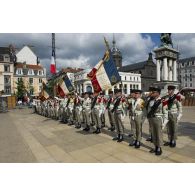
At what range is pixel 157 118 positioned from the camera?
5.95m

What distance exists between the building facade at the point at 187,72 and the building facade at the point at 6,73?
69.9 m

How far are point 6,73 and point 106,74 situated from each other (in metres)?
49.5

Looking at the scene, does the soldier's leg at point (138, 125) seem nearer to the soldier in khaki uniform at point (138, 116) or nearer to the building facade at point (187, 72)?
the soldier in khaki uniform at point (138, 116)

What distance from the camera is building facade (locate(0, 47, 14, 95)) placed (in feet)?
166

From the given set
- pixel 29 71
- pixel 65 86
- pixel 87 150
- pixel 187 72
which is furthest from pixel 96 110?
pixel 187 72

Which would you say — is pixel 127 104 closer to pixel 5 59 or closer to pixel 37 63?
pixel 5 59

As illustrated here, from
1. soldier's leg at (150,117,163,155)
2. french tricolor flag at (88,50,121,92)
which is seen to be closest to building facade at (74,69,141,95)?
french tricolor flag at (88,50,121,92)

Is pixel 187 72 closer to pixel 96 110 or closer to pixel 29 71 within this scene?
pixel 29 71

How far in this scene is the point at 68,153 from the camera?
6.33m

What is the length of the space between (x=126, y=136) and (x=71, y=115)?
4540 millimetres

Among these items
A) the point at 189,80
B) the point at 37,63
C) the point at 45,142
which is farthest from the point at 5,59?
the point at 189,80

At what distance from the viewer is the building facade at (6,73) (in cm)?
5062

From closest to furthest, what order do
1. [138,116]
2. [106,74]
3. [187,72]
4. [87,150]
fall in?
[87,150]
[138,116]
[106,74]
[187,72]

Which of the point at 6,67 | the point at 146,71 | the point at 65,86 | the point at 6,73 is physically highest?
the point at 146,71
